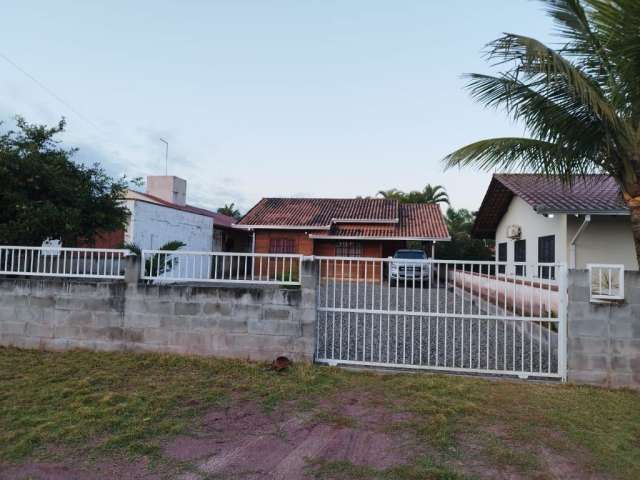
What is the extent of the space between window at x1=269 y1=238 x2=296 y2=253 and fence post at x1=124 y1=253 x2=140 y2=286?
535 inches

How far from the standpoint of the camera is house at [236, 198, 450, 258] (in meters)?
18.4

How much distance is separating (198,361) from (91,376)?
4.07 ft

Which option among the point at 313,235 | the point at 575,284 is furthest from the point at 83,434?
the point at 313,235

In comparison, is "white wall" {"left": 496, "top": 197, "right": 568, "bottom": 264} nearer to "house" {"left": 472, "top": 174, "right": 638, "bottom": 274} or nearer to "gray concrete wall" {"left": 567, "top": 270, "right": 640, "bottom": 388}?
"house" {"left": 472, "top": 174, "right": 638, "bottom": 274}

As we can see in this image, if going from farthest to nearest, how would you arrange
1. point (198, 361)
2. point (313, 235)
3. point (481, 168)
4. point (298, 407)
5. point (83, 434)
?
point (313, 235) < point (198, 361) < point (481, 168) < point (298, 407) < point (83, 434)

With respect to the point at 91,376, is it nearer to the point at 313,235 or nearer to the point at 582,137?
the point at 582,137

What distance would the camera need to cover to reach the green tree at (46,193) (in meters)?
6.91

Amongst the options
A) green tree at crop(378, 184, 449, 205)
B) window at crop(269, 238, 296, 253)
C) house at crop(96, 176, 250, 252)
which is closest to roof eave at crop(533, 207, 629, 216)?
house at crop(96, 176, 250, 252)

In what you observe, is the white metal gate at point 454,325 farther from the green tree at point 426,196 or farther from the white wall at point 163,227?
the green tree at point 426,196

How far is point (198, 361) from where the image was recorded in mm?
5234

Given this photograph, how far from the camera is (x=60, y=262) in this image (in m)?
6.10

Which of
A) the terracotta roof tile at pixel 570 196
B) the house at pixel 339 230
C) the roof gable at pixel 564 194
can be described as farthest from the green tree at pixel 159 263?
the house at pixel 339 230

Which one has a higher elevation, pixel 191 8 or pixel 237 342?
pixel 191 8

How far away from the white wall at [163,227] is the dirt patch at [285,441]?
12433mm
